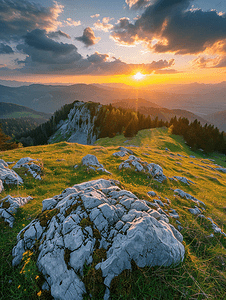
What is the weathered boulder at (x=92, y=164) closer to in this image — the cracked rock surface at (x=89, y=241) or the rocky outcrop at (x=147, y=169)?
the rocky outcrop at (x=147, y=169)

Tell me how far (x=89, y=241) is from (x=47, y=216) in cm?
303

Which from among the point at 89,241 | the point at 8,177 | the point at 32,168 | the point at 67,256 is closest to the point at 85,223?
the point at 89,241

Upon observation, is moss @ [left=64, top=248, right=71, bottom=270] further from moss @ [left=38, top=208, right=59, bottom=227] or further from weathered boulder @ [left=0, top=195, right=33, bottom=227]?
weathered boulder @ [left=0, top=195, right=33, bottom=227]

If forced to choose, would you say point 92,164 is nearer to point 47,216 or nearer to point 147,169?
point 147,169

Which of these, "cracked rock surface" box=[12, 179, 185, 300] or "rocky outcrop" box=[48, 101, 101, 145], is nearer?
"cracked rock surface" box=[12, 179, 185, 300]

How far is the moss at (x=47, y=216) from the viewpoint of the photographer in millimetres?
6723

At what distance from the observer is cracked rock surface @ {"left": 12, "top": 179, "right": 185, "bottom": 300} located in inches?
188

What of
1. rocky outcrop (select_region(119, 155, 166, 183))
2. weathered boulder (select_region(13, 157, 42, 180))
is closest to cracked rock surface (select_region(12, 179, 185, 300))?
weathered boulder (select_region(13, 157, 42, 180))

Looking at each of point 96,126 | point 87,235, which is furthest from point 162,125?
point 87,235

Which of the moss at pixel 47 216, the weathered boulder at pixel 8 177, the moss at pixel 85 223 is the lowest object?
the weathered boulder at pixel 8 177

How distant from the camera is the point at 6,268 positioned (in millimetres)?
5508

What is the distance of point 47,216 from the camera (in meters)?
6.99

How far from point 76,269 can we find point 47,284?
3.93 ft

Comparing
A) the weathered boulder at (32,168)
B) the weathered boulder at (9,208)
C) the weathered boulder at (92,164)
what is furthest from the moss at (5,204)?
the weathered boulder at (92,164)
